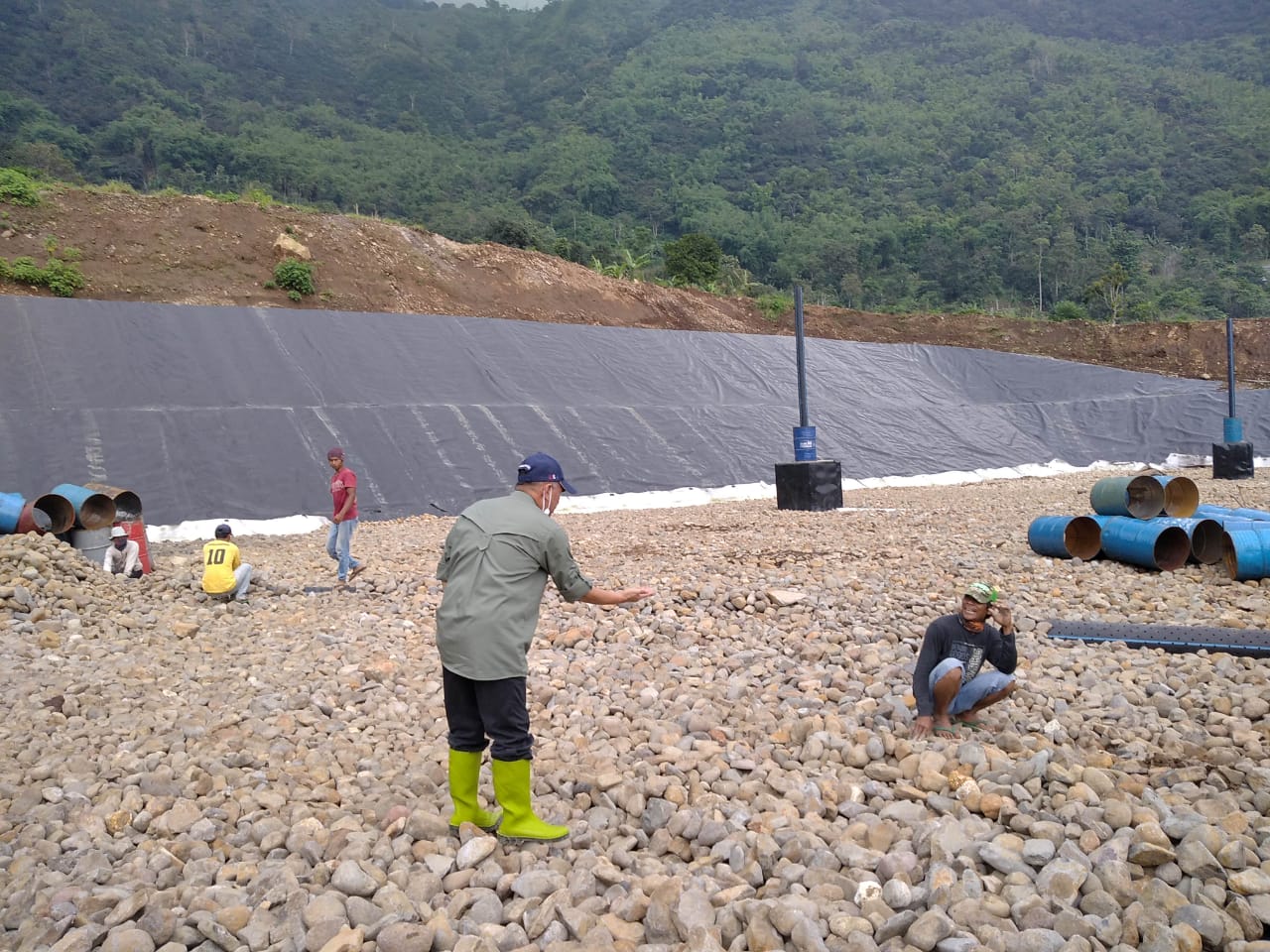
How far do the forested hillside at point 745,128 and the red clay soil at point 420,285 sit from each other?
28.4 feet

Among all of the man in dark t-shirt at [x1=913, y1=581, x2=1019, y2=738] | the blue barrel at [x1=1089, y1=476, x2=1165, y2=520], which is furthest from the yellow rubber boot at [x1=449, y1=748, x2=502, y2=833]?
the blue barrel at [x1=1089, y1=476, x2=1165, y2=520]

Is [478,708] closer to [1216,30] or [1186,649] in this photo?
[1186,649]

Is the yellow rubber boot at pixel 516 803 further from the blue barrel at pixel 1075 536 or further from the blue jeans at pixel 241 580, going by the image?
the blue barrel at pixel 1075 536

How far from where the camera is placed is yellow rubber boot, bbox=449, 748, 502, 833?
12.3 ft

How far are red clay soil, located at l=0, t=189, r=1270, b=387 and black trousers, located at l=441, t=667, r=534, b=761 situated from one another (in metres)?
19.6

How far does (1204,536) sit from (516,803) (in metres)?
7.36

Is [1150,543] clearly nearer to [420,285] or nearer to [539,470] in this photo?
[539,470]

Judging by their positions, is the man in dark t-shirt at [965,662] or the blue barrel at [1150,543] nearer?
the man in dark t-shirt at [965,662]

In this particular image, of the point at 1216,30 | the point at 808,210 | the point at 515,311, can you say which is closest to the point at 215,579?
the point at 515,311

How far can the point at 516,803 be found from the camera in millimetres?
3645

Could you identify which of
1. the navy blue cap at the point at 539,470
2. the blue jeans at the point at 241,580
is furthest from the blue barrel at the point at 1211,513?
the blue jeans at the point at 241,580

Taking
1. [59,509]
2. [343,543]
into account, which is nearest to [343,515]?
[343,543]

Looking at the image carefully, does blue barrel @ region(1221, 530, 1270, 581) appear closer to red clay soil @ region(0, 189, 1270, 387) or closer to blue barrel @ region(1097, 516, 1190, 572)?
blue barrel @ region(1097, 516, 1190, 572)

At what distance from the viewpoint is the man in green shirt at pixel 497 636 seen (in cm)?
357
